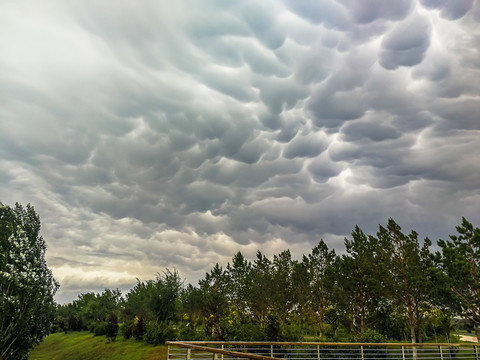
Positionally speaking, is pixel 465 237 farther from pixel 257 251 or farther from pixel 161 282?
pixel 257 251

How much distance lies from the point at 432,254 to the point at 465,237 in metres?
4.42

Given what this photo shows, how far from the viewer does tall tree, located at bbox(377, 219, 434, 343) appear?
38719 mm

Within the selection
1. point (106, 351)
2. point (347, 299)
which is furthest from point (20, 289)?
point (347, 299)

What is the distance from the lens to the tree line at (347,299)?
1326 inches

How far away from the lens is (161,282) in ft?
147

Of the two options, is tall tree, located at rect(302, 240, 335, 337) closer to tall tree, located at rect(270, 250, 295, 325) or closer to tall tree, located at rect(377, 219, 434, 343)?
tall tree, located at rect(270, 250, 295, 325)

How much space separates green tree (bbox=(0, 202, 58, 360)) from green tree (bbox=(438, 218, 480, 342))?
38.7 meters

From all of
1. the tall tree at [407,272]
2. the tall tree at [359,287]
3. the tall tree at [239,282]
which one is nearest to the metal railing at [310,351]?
the tall tree at [407,272]

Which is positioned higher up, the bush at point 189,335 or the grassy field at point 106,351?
the bush at point 189,335

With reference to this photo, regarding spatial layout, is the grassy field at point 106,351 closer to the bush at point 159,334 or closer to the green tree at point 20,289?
the bush at point 159,334

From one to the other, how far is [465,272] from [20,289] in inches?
1587

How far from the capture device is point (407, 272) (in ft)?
130

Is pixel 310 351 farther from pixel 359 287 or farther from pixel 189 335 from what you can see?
pixel 359 287

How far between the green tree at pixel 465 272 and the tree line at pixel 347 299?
0.09m
